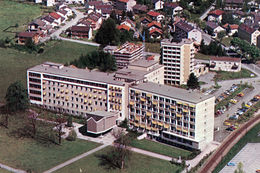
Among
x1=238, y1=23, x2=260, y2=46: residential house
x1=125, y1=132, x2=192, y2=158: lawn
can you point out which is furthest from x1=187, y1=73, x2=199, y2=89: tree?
x1=238, y1=23, x2=260, y2=46: residential house

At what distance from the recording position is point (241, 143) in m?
88.2

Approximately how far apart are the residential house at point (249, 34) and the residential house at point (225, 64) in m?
17.7

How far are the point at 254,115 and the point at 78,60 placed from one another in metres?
39.6

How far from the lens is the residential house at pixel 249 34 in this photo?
13500cm

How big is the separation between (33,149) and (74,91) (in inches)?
635

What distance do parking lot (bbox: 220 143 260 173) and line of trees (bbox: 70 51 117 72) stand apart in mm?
37051

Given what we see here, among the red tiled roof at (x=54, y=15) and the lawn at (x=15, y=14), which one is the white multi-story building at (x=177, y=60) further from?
the lawn at (x=15, y=14)

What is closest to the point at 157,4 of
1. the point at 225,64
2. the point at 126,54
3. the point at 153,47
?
the point at 153,47

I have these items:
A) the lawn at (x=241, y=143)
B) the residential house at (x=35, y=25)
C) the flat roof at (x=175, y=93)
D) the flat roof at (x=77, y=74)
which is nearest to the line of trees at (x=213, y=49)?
the lawn at (x=241, y=143)

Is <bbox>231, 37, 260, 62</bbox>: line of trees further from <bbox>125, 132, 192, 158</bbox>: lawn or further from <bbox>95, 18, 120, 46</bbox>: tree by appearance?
<bbox>125, 132, 192, 158</bbox>: lawn

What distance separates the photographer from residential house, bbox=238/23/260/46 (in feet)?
443

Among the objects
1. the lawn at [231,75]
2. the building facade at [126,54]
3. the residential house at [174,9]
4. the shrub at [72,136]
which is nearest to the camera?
the shrub at [72,136]

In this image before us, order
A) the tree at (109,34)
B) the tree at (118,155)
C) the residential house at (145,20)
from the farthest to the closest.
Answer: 1. the residential house at (145,20)
2. the tree at (109,34)
3. the tree at (118,155)

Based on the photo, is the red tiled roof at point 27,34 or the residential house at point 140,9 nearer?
the red tiled roof at point 27,34
